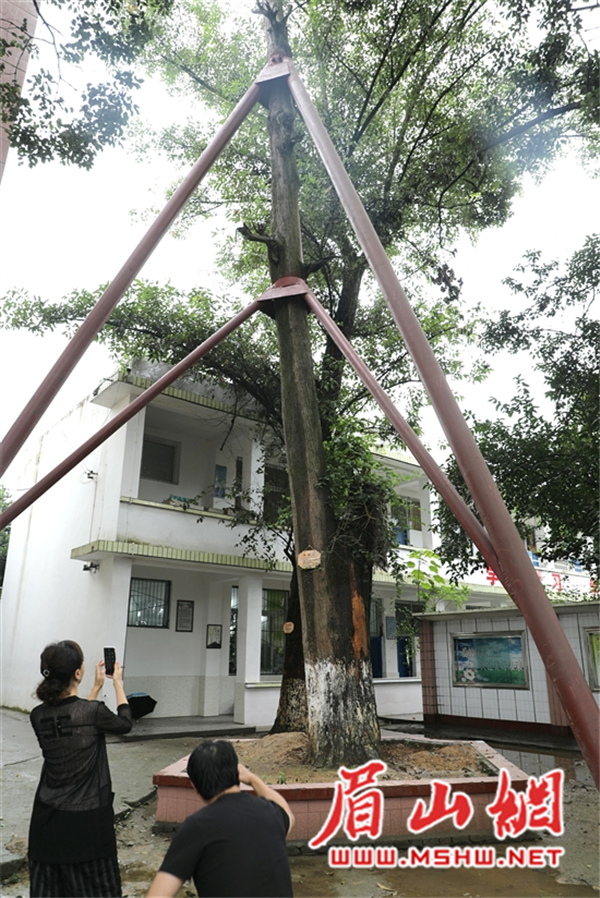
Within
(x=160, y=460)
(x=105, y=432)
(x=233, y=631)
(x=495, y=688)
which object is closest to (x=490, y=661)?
(x=495, y=688)

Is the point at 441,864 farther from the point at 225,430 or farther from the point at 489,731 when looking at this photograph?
the point at 225,430

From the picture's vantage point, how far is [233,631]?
51.4ft

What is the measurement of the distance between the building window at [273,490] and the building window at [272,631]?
2486 mm

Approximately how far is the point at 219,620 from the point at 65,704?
1252 centimetres

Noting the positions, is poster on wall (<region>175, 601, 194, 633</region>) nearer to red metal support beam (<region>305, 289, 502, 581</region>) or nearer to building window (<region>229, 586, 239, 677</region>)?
building window (<region>229, 586, 239, 677</region>)

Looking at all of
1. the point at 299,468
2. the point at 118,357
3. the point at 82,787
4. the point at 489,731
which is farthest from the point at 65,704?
the point at 489,731

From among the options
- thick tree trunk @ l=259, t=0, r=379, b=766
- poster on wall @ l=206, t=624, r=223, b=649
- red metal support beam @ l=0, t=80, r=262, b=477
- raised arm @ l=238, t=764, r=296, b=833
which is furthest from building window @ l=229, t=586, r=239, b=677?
raised arm @ l=238, t=764, r=296, b=833

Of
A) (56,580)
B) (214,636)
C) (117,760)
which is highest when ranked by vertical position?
(56,580)

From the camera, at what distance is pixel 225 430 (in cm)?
1545

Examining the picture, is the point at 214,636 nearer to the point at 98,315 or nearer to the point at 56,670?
the point at 98,315

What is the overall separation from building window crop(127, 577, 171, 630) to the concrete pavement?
207cm

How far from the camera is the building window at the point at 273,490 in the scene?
14600 mm

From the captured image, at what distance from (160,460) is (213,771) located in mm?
13654

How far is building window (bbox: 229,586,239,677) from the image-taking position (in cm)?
1541
